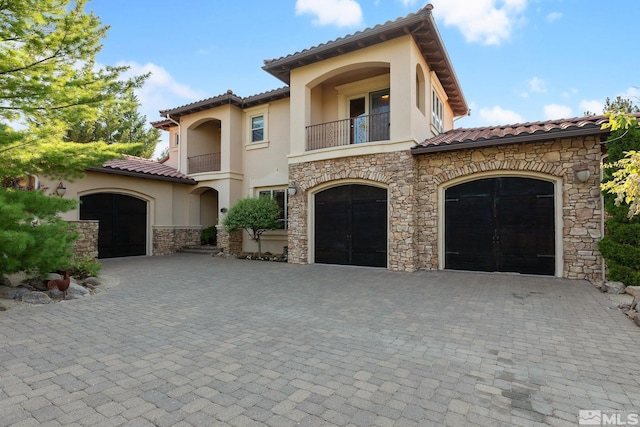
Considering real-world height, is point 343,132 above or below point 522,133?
above

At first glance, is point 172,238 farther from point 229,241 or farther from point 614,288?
point 614,288

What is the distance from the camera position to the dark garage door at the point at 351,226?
10.5 m

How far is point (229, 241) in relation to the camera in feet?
46.2

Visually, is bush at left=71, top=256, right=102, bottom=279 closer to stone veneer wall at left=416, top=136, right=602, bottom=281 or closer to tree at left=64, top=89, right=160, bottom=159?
tree at left=64, top=89, right=160, bottom=159

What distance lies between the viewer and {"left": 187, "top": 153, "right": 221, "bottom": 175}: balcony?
16172mm

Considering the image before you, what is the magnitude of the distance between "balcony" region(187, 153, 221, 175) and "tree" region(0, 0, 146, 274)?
9311 mm

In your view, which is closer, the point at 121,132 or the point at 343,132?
the point at 343,132

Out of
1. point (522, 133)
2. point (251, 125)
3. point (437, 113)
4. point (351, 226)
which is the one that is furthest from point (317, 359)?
point (251, 125)

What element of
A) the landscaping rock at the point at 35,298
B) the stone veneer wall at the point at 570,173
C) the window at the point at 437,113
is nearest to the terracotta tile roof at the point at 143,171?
the landscaping rock at the point at 35,298

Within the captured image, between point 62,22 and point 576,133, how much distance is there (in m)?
11.6

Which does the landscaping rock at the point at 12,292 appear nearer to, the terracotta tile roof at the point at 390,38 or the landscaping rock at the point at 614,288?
the terracotta tile roof at the point at 390,38

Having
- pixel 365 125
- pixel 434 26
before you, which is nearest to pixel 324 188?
pixel 365 125

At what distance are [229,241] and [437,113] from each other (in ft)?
33.5

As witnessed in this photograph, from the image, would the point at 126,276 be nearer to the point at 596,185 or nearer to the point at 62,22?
the point at 62,22
